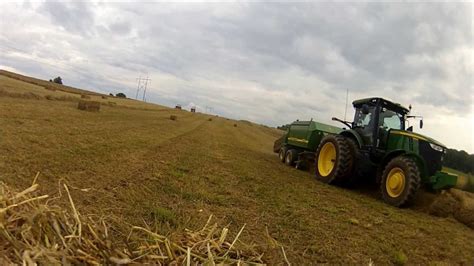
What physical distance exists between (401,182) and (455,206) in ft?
4.12

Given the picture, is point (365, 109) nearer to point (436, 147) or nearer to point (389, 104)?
point (389, 104)

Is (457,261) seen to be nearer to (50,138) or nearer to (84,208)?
(84,208)

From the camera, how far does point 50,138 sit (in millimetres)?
10039

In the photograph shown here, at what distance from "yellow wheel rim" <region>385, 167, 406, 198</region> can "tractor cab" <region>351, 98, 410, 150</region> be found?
1.37 meters

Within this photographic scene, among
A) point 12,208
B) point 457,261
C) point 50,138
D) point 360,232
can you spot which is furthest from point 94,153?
point 457,261

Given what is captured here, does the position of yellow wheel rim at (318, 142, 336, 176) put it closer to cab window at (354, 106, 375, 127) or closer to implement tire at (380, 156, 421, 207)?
cab window at (354, 106, 375, 127)

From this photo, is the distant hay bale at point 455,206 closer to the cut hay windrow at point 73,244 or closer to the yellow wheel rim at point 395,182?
the yellow wheel rim at point 395,182

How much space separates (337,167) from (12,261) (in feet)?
30.7

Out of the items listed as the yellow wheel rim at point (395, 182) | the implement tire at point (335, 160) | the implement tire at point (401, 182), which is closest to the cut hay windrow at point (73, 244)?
the implement tire at point (401, 182)

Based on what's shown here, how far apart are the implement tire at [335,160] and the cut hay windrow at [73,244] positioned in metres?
8.07

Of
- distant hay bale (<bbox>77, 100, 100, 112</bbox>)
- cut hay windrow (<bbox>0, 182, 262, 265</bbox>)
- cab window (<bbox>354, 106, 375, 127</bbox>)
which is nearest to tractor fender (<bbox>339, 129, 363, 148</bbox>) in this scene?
cab window (<bbox>354, 106, 375, 127</bbox>)

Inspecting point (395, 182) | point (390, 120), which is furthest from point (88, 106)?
point (395, 182)

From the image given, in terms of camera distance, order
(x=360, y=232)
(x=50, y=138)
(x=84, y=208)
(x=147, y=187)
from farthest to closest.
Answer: (x=50, y=138) < (x=147, y=187) < (x=360, y=232) < (x=84, y=208)

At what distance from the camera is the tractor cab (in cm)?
1055
